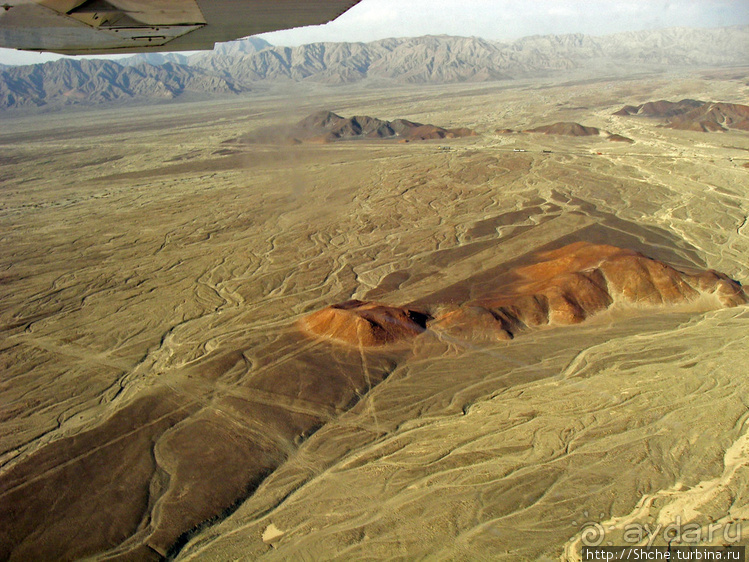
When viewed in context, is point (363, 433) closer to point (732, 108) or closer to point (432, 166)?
point (432, 166)

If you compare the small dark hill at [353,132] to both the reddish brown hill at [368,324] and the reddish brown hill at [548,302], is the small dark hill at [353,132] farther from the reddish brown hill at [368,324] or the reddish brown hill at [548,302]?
the reddish brown hill at [368,324]

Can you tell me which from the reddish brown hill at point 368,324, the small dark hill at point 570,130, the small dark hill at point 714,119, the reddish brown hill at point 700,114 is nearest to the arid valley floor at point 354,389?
the reddish brown hill at point 368,324

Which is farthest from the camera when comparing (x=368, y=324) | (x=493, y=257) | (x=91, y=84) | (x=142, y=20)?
(x=91, y=84)

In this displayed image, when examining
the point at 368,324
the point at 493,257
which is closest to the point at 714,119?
the point at 493,257

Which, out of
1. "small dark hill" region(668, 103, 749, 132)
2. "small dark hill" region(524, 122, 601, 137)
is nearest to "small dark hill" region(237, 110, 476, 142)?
"small dark hill" region(524, 122, 601, 137)

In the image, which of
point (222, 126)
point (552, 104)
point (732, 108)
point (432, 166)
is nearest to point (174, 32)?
point (432, 166)

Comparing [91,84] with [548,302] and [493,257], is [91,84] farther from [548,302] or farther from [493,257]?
[548,302]
